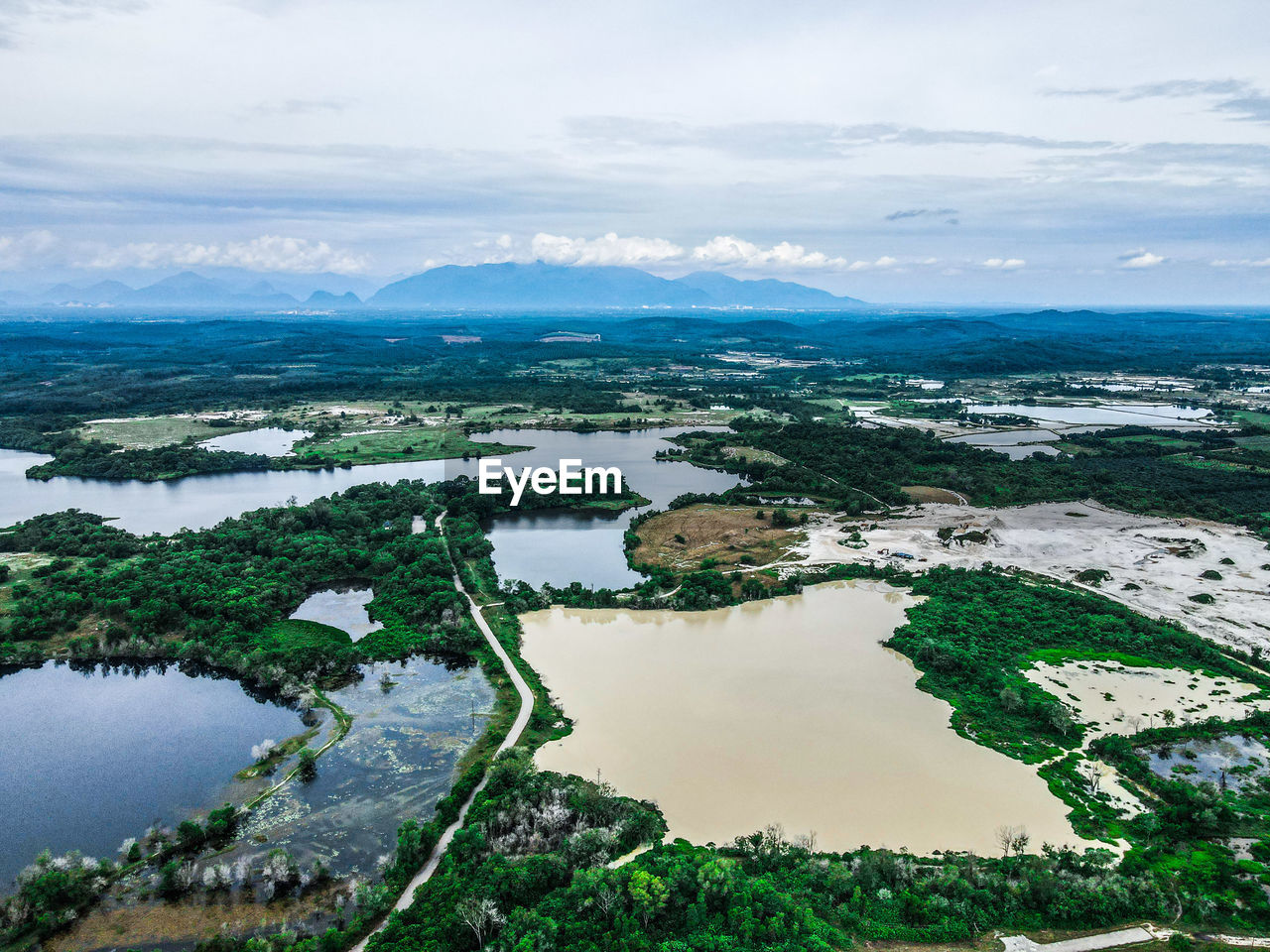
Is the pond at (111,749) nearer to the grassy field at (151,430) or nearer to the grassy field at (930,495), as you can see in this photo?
the grassy field at (930,495)

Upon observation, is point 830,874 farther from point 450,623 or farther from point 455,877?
point 450,623

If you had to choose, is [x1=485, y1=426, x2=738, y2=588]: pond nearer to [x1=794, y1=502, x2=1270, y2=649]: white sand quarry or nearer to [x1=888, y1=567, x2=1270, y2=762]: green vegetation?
[x1=794, y1=502, x2=1270, y2=649]: white sand quarry

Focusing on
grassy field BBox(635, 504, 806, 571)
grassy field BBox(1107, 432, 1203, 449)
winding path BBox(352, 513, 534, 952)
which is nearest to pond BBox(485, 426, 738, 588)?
grassy field BBox(635, 504, 806, 571)

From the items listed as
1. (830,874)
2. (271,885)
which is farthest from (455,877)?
(830,874)

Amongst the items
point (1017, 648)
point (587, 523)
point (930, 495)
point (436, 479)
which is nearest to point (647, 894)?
point (1017, 648)

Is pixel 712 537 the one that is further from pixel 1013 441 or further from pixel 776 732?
pixel 1013 441

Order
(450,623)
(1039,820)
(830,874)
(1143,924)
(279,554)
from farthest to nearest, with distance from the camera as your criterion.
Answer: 1. (279,554)
2. (450,623)
3. (1039,820)
4. (830,874)
5. (1143,924)
